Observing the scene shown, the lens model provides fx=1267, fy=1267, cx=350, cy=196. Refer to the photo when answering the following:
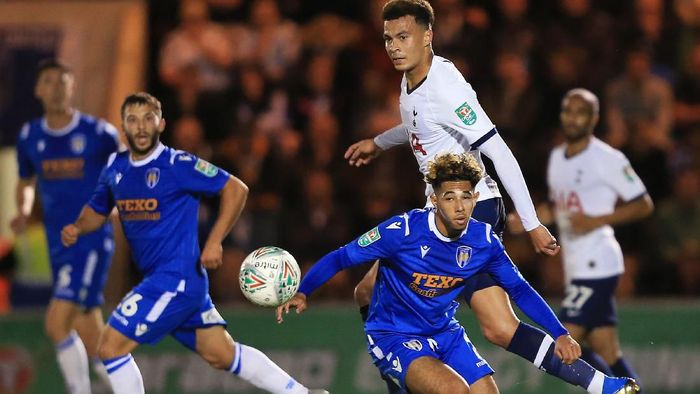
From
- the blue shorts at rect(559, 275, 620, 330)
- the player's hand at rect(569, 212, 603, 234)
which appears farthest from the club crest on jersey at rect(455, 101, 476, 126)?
the blue shorts at rect(559, 275, 620, 330)

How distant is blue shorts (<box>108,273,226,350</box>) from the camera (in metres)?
7.44

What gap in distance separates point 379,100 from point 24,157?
419 cm

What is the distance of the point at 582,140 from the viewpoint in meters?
9.12

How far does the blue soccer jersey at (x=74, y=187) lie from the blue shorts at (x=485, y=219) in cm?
304

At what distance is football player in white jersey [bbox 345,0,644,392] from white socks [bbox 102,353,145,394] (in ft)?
6.62

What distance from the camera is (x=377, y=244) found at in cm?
690

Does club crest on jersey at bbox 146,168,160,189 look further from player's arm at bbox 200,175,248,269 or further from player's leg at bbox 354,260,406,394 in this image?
player's leg at bbox 354,260,406,394

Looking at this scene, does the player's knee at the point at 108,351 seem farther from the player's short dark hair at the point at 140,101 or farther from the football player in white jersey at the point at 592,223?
the football player in white jersey at the point at 592,223

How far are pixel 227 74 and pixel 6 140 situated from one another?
2.32 meters

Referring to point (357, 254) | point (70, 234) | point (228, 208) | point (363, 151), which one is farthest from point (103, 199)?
point (357, 254)

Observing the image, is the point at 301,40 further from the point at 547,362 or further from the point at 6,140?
the point at 547,362

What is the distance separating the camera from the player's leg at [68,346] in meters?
8.83

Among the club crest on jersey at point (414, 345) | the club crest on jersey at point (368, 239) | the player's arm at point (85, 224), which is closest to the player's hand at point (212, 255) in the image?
the player's arm at point (85, 224)

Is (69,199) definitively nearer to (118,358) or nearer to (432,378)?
(118,358)
